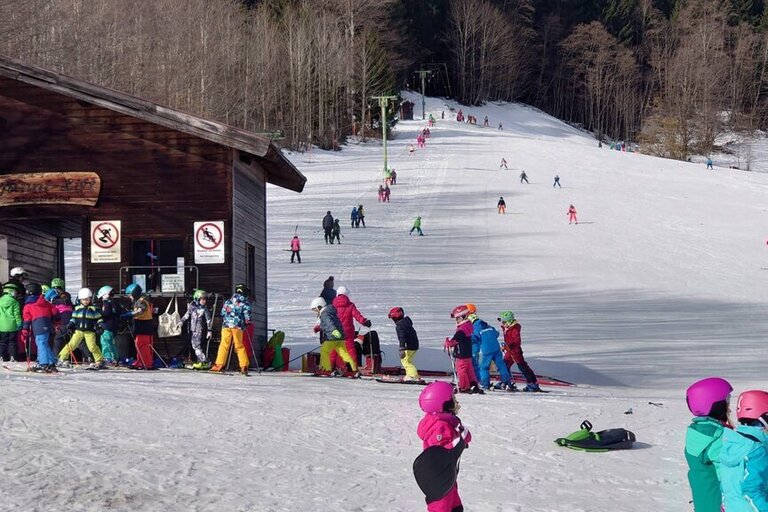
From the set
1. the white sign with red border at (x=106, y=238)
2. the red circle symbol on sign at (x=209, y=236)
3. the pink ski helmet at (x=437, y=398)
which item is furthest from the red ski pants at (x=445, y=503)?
the white sign with red border at (x=106, y=238)

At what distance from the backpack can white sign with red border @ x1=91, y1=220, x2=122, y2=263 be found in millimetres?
9910

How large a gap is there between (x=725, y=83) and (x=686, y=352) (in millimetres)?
102350

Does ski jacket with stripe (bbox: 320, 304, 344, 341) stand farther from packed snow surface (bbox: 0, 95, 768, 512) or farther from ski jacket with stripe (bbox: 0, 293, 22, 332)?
ski jacket with stripe (bbox: 0, 293, 22, 332)

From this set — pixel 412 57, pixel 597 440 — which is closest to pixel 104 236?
pixel 597 440

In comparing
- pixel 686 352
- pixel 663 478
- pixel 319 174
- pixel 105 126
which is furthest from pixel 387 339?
pixel 319 174

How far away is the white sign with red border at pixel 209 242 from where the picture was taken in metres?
17.4

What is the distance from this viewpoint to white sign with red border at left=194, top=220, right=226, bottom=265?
17.4 meters

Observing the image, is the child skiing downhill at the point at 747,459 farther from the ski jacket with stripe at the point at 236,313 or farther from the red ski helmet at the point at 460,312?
the ski jacket with stripe at the point at 236,313

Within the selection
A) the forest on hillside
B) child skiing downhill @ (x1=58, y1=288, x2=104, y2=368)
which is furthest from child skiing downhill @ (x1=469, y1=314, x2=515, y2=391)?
the forest on hillside

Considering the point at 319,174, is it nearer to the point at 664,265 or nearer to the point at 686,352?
the point at 664,265

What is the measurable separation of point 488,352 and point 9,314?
7370 millimetres

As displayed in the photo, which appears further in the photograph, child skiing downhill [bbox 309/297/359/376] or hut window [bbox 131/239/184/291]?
hut window [bbox 131/239/184/291]

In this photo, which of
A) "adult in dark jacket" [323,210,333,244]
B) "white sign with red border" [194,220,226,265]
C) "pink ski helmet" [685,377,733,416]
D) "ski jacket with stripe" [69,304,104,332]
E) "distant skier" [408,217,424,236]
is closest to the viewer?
"pink ski helmet" [685,377,733,416]

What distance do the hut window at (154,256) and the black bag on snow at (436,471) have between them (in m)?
12.2
